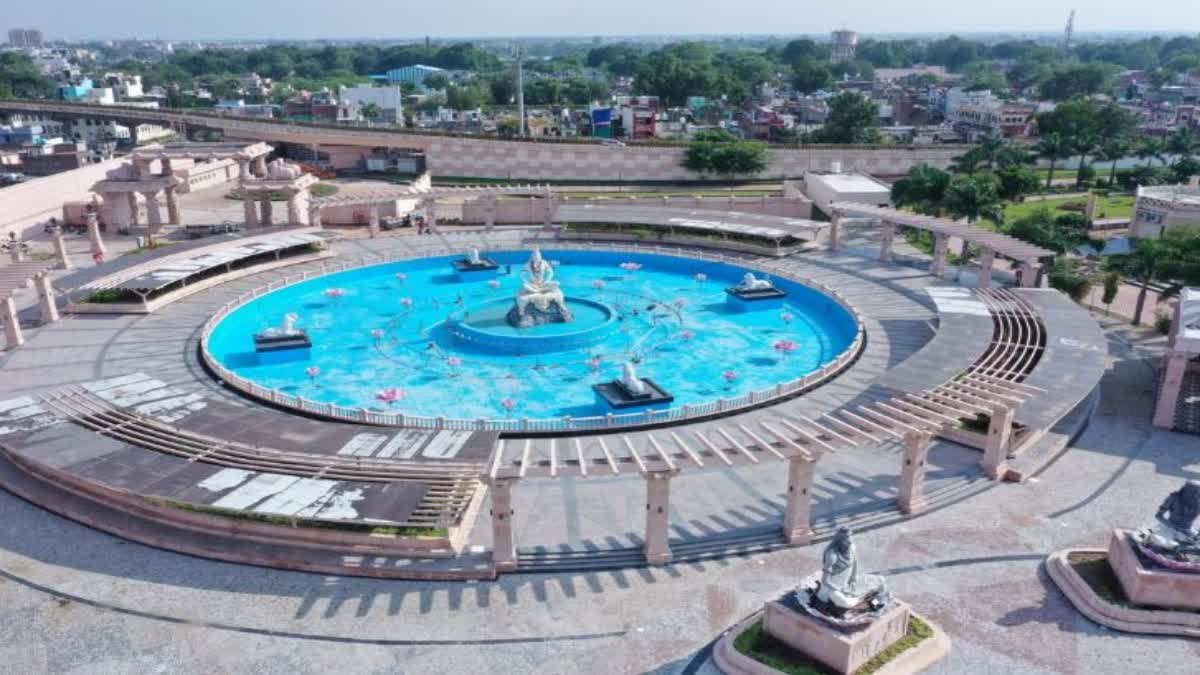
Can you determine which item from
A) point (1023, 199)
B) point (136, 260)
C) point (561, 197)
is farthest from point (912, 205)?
point (136, 260)

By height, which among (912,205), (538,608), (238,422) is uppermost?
(912,205)

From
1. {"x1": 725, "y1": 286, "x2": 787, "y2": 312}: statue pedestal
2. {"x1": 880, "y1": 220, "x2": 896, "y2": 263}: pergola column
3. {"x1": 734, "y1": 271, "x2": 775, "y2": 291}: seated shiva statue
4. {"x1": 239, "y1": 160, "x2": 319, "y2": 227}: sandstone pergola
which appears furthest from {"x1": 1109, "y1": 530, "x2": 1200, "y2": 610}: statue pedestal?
{"x1": 239, "y1": 160, "x2": 319, "y2": 227}: sandstone pergola

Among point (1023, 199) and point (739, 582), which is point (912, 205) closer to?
point (1023, 199)

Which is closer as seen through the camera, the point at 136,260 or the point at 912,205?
the point at 136,260

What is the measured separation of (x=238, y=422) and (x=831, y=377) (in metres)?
26.2

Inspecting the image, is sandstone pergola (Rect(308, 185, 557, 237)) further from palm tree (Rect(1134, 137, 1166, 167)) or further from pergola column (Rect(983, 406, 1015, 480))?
palm tree (Rect(1134, 137, 1166, 167))

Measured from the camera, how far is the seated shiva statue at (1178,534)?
2419cm

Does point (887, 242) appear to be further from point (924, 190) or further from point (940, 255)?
A: point (924, 190)

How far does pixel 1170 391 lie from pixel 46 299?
5511cm

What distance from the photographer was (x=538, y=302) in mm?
49562

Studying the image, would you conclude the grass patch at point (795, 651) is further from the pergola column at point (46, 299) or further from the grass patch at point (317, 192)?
the grass patch at point (317, 192)

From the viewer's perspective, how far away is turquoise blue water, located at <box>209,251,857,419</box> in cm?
4178

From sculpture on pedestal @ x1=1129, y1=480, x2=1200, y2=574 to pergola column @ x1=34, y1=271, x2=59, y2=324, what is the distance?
1999 inches

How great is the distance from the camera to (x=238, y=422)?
32.1m
